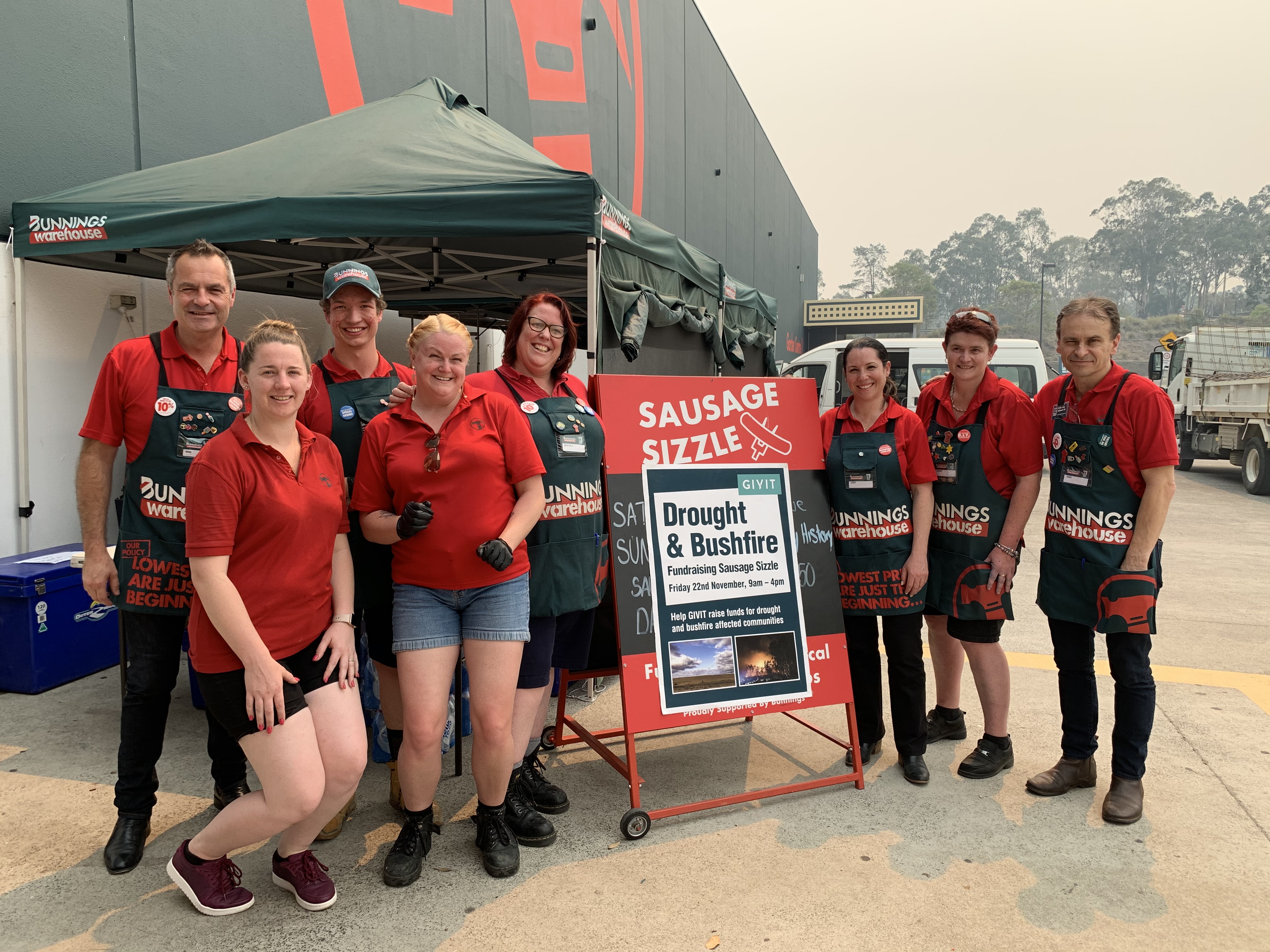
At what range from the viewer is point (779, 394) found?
3.52 meters

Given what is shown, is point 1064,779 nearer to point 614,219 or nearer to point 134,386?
point 614,219

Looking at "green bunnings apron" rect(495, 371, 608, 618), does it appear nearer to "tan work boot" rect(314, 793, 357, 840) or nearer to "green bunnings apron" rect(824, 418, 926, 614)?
"tan work boot" rect(314, 793, 357, 840)

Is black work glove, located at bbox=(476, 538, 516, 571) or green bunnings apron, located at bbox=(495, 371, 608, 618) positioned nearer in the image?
black work glove, located at bbox=(476, 538, 516, 571)

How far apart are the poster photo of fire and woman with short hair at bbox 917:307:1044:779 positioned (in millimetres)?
672

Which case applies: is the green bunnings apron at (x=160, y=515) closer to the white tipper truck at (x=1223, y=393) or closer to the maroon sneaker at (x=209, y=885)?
the maroon sneaker at (x=209, y=885)

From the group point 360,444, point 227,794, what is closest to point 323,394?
point 360,444

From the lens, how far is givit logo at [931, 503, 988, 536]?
3.30 m

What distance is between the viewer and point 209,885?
7.79 ft

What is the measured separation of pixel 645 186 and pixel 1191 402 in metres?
12.1

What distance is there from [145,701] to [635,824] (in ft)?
5.68

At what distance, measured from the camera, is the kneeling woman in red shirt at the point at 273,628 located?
2164 mm

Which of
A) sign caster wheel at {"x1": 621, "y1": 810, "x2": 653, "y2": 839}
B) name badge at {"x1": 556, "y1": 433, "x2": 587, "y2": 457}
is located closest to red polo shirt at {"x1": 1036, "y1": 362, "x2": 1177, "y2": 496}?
name badge at {"x1": 556, "y1": 433, "x2": 587, "y2": 457}

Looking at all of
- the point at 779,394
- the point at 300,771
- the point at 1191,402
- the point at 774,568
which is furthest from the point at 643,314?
the point at 1191,402

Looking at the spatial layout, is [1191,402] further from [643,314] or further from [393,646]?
[393,646]
